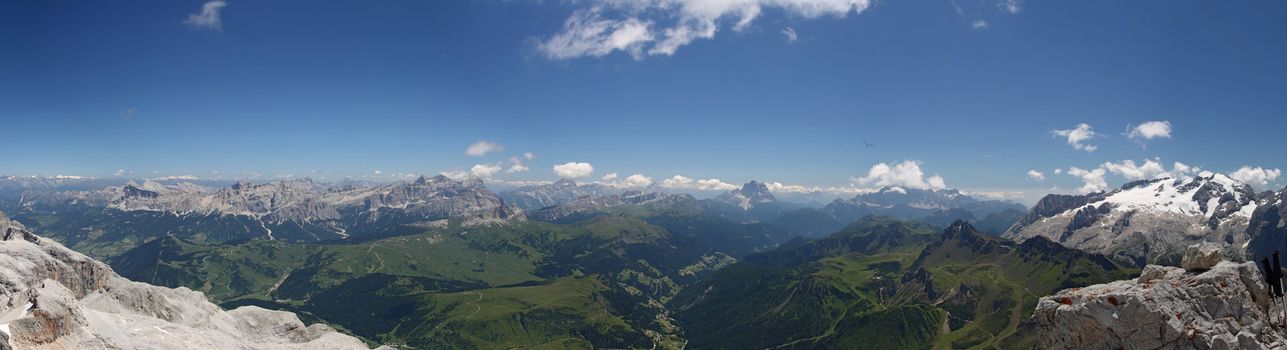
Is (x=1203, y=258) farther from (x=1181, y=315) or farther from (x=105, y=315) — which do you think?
(x=105, y=315)

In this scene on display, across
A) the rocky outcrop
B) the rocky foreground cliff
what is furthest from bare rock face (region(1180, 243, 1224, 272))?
the rocky foreground cliff

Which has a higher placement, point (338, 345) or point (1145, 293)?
point (1145, 293)

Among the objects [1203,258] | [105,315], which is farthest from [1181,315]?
[105,315]

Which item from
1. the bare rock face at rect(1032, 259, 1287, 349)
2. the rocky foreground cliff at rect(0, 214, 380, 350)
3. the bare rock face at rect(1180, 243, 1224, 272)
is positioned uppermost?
the bare rock face at rect(1180, 243, 1224, 272)

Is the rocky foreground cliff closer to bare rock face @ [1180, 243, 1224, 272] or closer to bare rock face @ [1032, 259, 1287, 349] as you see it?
bare rock face @ [1032, 259, 1287, 349]

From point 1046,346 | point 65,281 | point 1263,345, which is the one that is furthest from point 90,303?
point 1263,345

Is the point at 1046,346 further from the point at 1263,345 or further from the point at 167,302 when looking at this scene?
the point at 167,302
